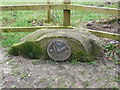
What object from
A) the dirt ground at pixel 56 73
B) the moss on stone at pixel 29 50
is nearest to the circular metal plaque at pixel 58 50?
the dirt ground at pixel 56 73

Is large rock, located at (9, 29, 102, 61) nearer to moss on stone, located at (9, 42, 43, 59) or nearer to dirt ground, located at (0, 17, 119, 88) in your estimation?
moss on stone, located at (9, 42, 43, 59)

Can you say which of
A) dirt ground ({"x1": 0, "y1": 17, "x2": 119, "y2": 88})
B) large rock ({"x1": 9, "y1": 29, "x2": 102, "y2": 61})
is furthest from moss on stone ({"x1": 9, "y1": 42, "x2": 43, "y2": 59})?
dirt ground ({"x1": 0, "y1": 17, "x2": 119, "y2": 88})

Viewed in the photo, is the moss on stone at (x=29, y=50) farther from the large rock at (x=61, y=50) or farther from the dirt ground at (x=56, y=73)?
the dirt ground at (x=56, y=73)

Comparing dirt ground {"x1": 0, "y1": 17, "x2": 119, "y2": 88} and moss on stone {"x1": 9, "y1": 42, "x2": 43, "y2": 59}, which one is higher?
moss on stone {"x1": 9, "y1": 42, "x2": 43, "y2": 59}

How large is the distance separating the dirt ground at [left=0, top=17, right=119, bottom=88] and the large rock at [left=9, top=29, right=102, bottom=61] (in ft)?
0.46

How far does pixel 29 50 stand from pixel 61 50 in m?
0.76

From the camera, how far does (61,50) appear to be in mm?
4047

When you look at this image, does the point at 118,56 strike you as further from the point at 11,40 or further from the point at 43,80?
the point at 11,40

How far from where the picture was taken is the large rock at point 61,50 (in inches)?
160

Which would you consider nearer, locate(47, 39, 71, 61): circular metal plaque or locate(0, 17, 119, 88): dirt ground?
locate(0, 17, 119, 88): dirt ground

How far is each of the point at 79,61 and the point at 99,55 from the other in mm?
543

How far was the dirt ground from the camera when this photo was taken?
11.1 feet

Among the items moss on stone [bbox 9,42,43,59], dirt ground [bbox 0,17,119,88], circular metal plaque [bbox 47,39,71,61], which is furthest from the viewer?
moss on stone [bbox 9,42,43,59]

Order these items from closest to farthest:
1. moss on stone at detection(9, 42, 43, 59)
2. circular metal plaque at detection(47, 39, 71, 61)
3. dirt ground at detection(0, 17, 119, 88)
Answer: dirt ground at detection(0, 17, 119, 88)
circular metal plaque at detection(47, 39, 71, 61)
moss on stone at detection(9, 42, 43, 59)
